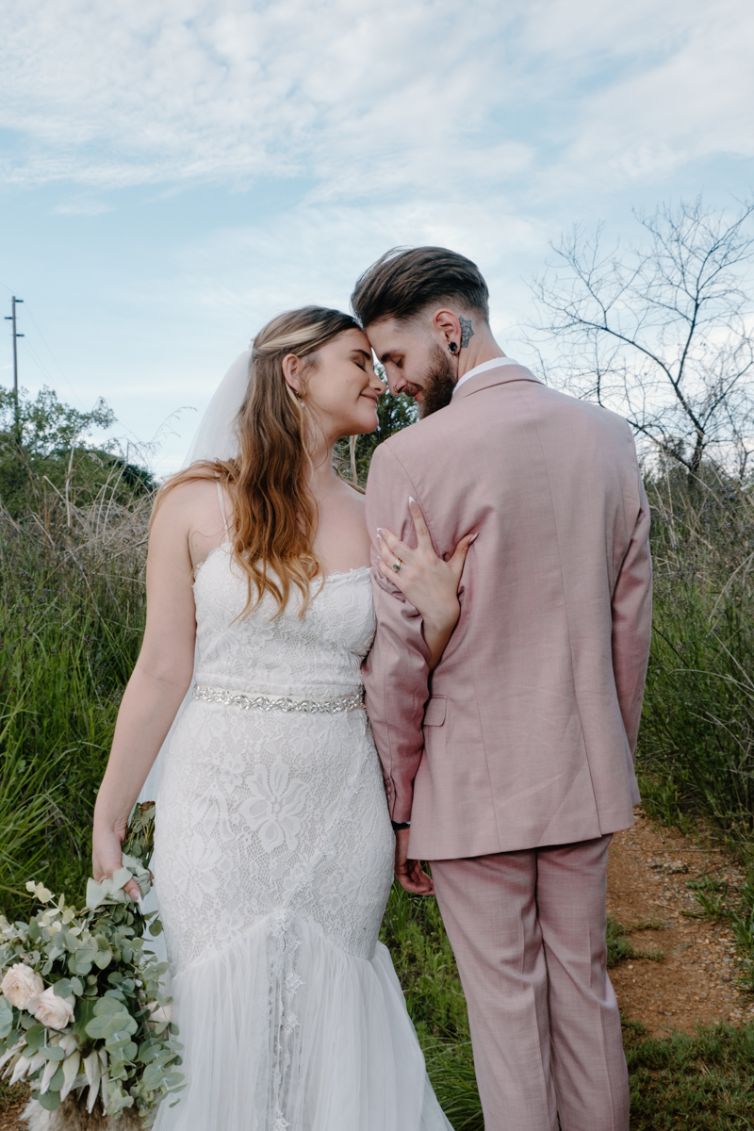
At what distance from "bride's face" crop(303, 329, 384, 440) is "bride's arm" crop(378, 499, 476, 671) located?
1.45 feet

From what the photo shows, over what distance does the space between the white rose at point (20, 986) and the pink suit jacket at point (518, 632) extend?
0.82 metres

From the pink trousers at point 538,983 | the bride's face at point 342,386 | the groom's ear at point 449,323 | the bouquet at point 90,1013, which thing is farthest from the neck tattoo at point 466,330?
the bouquet at point 90,1013

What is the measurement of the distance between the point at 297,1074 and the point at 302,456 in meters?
1.39

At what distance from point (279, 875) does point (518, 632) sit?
0.74 metres

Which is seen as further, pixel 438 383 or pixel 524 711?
pixel 438 383

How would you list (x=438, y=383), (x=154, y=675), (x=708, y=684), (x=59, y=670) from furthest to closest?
1. (x=708, y=684)
2. (x=59, y=670)
3. (x=438, y=383)
4. (x=154, y=675)

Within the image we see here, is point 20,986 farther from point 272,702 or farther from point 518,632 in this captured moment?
point 518,632

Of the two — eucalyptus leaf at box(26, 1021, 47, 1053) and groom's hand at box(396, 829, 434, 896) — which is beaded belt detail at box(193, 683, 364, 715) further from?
eucalyptus leaf at box(26, 1021, 47, 1053)

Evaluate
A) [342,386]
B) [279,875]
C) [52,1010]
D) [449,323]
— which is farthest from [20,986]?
[449,323]

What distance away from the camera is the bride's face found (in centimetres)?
243

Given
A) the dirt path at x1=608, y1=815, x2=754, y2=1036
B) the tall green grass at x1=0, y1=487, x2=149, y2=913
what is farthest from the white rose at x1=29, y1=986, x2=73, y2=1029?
the dirt path at x1=608, y1=815, x2=754, y2=1036

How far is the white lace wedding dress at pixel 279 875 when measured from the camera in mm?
2086

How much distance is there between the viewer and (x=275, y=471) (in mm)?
2355

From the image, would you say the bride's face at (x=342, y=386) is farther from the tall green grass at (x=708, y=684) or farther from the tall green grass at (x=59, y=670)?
the tall green grass at (x=708, y=684)
